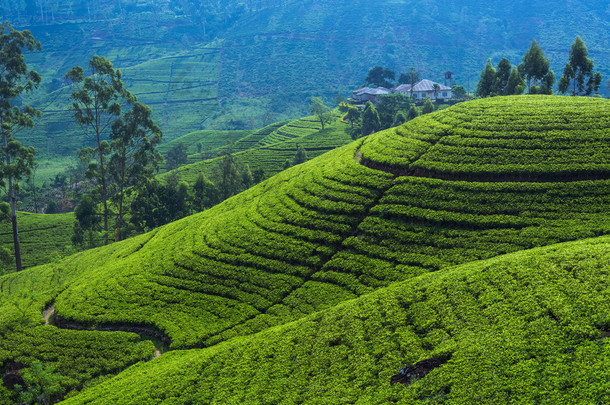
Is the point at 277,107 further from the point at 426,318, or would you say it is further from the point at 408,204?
the point at 426,318

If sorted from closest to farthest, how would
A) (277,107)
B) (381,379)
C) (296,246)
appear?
(381,379), (296,246), (277,107)

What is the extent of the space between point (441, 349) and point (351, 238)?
1319 cm

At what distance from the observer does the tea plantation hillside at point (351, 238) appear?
24.8m

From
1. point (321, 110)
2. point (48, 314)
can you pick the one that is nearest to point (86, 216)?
point (48, 314)

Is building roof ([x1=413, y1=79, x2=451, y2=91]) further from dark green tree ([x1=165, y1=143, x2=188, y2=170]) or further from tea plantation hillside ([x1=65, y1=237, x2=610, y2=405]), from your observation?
tea plantation hillside ([x1=65, y1=237, x2=610, y2=405])

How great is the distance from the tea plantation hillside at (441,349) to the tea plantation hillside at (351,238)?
43 cm

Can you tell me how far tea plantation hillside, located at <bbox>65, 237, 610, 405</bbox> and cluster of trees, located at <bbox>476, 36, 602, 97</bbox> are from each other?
115 feet

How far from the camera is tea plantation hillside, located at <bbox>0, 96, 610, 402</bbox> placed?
24844 millimetres

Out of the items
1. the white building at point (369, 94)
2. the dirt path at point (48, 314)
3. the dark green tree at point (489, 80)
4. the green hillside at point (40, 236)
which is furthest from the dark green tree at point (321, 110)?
the dirt path at point (48, 314)

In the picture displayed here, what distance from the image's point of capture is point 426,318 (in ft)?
58.3

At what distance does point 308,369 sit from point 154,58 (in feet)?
625

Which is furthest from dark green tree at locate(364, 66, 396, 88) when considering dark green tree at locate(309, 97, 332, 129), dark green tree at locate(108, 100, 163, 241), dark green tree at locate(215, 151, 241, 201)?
dark green tree at locate(108, 100, 163, 241)

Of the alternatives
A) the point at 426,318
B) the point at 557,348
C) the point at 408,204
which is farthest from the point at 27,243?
the point at 557,348

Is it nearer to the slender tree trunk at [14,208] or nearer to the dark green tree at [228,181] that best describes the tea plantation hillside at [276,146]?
the dark green tree at [228,181]
